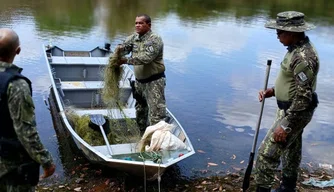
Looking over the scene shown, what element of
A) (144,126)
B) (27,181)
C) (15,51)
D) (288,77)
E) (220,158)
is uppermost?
(15,51)

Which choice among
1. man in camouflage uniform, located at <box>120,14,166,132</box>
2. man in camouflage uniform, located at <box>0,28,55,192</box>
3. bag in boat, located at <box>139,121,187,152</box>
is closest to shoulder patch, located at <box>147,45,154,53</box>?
man in camouflage uniform, located at <box>120,14,166,132</box>

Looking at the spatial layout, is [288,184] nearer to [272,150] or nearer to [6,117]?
[272,150]

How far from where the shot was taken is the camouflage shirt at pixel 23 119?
314cm

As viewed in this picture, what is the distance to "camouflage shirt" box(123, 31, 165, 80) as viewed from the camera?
615 centimetres

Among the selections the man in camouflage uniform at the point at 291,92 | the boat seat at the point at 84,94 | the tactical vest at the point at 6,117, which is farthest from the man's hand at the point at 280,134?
the boat seat at the point at 84,94

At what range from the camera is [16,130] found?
3.21 metres

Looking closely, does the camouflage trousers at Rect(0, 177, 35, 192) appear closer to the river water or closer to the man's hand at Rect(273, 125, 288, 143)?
the man's hand at Rect(273, 125, 288, 143)

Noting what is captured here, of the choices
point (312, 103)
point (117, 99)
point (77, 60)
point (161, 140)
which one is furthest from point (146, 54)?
point (77, 60)

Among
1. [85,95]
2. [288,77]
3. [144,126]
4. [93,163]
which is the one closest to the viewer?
[288,77]

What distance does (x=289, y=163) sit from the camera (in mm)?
5129

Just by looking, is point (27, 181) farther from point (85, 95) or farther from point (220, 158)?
point (85, 95)

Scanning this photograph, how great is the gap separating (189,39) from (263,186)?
13.9m

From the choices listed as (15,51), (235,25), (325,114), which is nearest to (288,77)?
(15,51)

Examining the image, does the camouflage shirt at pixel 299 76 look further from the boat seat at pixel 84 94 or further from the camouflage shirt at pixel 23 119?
the boat seat at pixel 84 94
